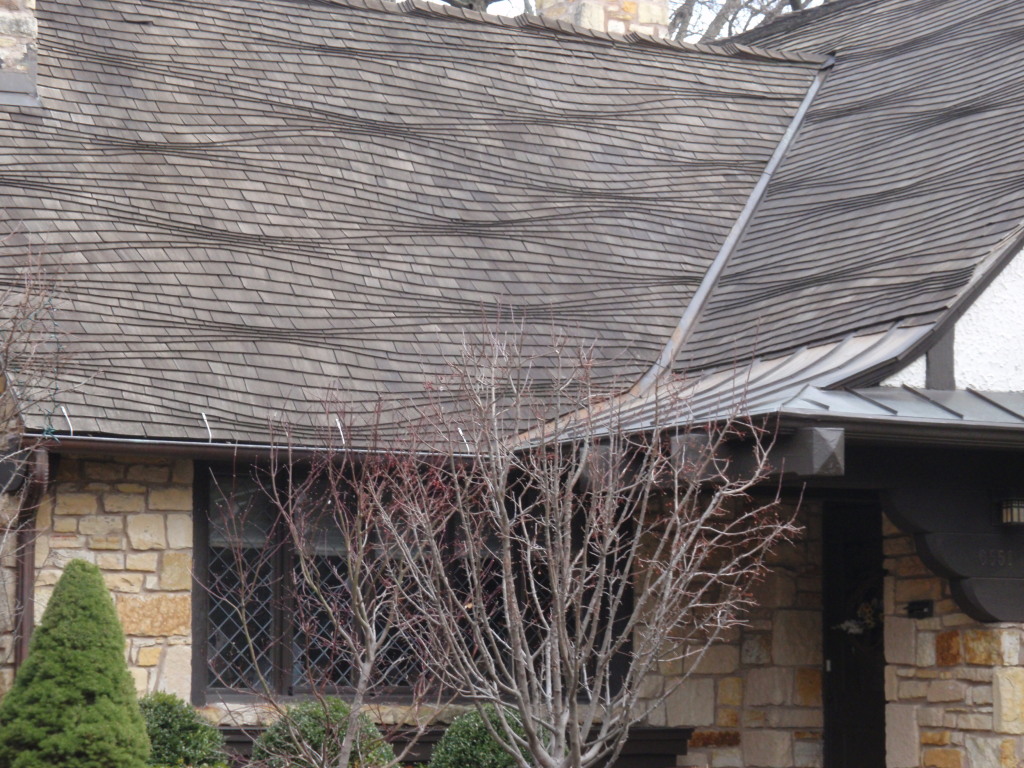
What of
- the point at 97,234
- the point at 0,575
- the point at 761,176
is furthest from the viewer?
the point at 761,176

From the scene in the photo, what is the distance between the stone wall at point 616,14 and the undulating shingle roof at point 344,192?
1.82 m

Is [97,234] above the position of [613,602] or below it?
above

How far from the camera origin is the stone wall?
49.6 feet

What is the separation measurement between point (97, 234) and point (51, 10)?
2512 mm

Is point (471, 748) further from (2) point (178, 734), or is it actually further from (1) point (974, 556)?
(1) point (974, 556)

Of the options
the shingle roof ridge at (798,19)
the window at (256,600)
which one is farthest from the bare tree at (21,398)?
the shingle roof ridge at (798,19)

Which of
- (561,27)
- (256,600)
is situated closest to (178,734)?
(256,600)

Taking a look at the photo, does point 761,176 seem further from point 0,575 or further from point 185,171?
point 0,575

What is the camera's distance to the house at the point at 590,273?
8.10m

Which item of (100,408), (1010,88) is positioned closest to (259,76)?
(100,408)

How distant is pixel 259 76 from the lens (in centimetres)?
1134

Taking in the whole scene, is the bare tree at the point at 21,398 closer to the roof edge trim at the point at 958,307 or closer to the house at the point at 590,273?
the house at the point at 590,273

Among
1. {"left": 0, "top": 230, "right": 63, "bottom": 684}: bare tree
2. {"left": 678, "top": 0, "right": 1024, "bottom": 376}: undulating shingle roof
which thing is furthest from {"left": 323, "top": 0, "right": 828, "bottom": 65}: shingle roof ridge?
{"left": 0, "top": 230, "right": 63, "bottom": 684}: bare tree

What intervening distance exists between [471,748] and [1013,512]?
323cm
